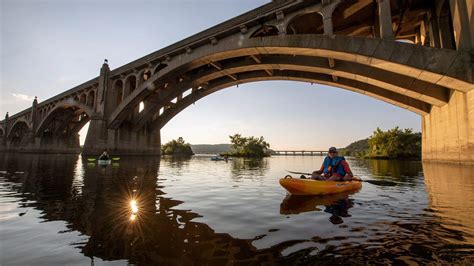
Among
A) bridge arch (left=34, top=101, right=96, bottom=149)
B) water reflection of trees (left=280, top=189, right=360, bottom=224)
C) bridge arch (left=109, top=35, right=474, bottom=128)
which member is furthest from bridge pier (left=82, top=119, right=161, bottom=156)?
water reflection of trees (left=280, top=189, right=360, bottom=224)

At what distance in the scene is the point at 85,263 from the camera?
3.48 metres

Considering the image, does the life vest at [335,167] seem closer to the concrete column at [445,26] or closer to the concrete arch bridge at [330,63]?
the concrete arch bridge at [330,63]

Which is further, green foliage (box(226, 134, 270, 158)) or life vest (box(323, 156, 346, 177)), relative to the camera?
green foliage (box(226, 134, 270, 158))

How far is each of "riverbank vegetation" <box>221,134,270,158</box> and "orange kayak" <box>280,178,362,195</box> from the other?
217ft

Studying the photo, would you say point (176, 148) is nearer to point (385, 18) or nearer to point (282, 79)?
point (282, 79)

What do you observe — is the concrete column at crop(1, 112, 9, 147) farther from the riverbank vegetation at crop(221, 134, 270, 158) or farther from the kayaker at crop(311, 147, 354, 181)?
the kayaker at crop(311, 147, 354, 181)

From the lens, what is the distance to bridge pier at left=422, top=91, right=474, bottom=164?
17453mm

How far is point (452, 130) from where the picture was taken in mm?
19891

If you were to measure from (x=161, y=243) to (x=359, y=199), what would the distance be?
6934 millimetres

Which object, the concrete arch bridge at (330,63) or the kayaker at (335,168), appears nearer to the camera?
the kayaker at (335,168)

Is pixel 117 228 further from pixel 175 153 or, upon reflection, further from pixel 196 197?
pixel 175 153

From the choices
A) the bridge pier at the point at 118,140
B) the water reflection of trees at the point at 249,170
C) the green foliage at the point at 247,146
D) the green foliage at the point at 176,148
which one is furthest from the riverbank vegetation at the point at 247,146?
the water reflection of trees at the point at 249,170

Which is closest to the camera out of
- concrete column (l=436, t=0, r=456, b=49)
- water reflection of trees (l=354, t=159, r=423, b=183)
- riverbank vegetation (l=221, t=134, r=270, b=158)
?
water reflection of trees (l=354, t=159, r=423, b=183)

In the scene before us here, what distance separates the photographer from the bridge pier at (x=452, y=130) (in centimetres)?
1745
